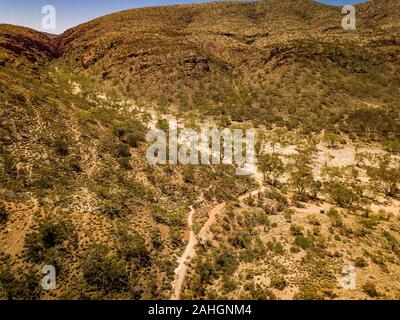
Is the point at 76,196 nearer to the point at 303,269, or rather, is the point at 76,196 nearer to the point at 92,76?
the point at 303,269

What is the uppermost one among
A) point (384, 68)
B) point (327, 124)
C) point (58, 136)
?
point (384, 68)

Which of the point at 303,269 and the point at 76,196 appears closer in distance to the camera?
the point at 303,269

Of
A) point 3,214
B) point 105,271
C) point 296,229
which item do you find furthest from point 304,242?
point 3,214

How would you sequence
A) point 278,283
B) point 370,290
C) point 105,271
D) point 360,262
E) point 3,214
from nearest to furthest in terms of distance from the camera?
point 370,290, point 278,283, point 105,271, point 360,262, point 3,214

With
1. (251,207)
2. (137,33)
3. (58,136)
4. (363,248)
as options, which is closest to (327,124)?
(251,207)

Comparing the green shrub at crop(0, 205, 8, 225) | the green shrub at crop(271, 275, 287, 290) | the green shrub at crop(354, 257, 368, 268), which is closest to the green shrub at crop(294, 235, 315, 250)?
the green shrub at crop(354, 257, 368, 268)

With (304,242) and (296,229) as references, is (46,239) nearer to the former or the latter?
(304,242)

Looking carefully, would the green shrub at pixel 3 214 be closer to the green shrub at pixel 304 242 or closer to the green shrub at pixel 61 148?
the green shrub at pixel 61 148

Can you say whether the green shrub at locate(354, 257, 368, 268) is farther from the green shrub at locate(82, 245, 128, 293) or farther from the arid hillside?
the green shrub at locate(82, 245, 128, 293)
